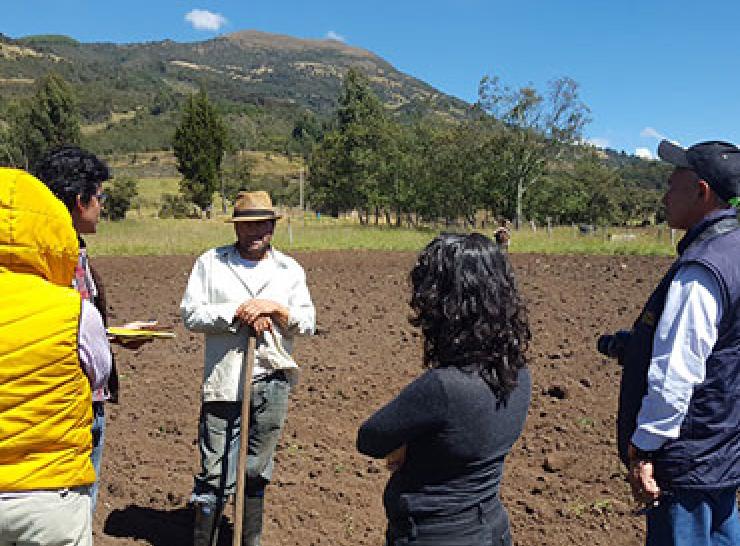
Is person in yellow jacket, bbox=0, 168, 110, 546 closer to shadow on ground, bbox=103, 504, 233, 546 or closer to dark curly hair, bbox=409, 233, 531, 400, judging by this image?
dark curly hair, bbox=409, 233, 531, 400

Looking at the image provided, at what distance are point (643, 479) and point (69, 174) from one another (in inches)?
94.4

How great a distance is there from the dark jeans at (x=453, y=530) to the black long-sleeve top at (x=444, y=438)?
27mm

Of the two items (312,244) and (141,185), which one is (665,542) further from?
(141,185)

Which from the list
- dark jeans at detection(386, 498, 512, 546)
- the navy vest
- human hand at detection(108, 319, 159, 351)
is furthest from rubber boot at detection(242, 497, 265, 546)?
the navy vest

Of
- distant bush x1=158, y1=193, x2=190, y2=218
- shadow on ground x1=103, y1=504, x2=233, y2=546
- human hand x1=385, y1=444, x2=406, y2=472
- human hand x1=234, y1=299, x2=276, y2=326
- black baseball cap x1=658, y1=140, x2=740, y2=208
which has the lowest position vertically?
shadow on ground x1=103, y1=504, x2=233, y2=546

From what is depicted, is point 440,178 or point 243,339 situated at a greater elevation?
point 440,178

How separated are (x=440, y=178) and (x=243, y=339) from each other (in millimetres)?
37622

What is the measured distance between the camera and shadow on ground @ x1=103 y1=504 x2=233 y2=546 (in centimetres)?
378

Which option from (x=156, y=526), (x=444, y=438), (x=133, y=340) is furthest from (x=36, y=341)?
(x=156, y=526)

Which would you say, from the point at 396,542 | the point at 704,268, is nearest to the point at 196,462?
the point at 396,542

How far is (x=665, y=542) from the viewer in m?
2.29

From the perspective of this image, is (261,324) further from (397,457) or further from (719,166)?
(719,166)

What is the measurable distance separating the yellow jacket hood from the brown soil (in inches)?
95.4

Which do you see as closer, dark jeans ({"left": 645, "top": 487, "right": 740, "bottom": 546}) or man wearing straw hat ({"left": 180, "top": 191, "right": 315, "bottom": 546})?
dark jeans ({"left": 645, "top": 487, "right": 740, "bottom": 546})
